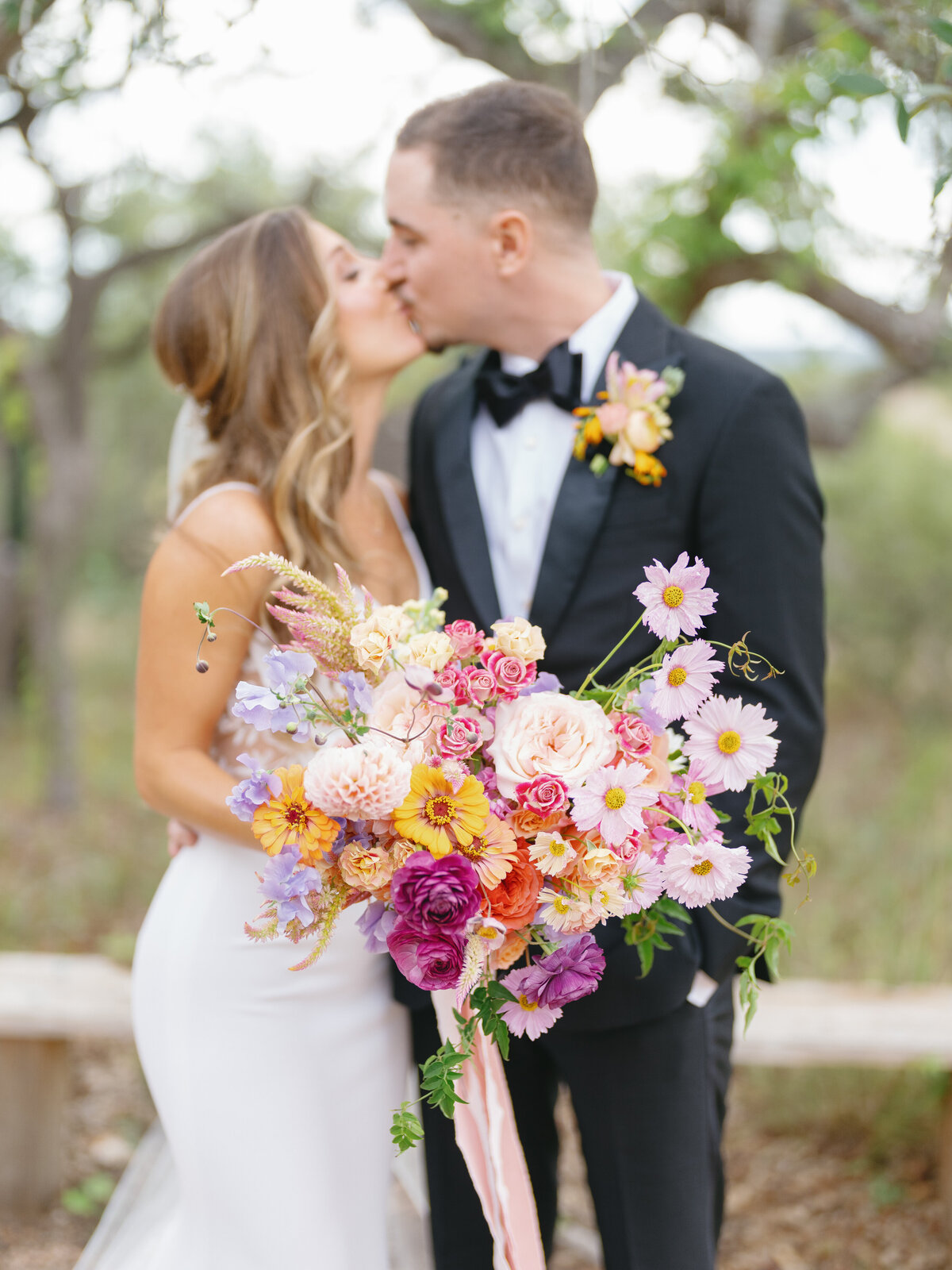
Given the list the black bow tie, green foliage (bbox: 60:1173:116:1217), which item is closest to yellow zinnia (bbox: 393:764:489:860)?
the black bow tie

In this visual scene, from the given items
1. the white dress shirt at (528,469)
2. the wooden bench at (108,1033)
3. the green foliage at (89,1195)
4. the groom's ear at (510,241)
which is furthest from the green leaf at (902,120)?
the green foliage at (89,1195)

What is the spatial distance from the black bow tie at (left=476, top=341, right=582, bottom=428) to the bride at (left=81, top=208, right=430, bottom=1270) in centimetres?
30

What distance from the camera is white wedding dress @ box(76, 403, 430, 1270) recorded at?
1.93 m

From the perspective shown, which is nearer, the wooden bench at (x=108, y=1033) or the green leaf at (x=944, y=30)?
the green leaf at (x=944, y=30)

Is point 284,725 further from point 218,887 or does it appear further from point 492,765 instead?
point 218,887

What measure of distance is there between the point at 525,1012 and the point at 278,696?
1.58ft

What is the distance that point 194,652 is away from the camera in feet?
6.26

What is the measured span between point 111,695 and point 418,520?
7.54 metres

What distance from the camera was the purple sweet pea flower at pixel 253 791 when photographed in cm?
121

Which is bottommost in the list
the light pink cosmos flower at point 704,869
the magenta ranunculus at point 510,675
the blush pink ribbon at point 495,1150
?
the blush pink ribbon at point 495,1150

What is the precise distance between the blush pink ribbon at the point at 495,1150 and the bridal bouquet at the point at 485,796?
0.28 m

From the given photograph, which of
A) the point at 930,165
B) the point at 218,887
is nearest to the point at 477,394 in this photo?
the point at 930,165

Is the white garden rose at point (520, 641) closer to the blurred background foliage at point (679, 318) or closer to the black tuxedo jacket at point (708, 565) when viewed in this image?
the black tuxedo jacket at point (708, 565)

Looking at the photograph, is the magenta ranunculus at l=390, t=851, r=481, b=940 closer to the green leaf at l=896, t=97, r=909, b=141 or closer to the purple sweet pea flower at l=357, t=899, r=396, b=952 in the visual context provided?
the purple sweet pea flower at l=357, t=899, r=396, b=952
